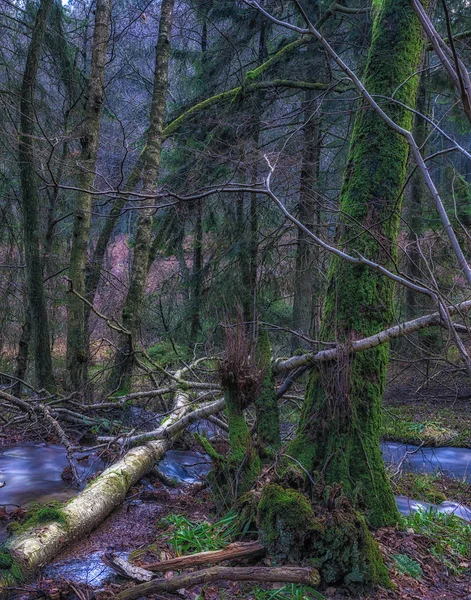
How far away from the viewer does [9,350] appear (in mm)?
11672

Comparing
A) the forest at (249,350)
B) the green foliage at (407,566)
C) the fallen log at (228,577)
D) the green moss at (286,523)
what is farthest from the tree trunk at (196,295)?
the fallen log at (228,577)

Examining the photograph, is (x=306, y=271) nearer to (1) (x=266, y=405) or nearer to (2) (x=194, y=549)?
(1) (x=266, y=405)

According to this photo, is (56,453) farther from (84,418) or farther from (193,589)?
(193,589)

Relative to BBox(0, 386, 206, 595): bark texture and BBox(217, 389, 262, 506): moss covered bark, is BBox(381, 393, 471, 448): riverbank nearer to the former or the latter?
BBox(0, 386, 206, 595): bark texture

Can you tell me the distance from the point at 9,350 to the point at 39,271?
3627mm

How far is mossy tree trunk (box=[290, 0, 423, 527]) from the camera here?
434 centimetres

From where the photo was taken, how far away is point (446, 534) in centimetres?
470

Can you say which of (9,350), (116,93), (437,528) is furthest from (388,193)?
(116,93)

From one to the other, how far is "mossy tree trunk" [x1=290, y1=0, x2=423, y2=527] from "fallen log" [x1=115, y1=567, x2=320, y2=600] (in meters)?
1.01

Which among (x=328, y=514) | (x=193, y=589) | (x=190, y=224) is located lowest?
(x=193, y=589)

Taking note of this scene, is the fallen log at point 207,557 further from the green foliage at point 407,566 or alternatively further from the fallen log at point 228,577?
the green foliage at point 407,566

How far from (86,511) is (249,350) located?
196 centimetres

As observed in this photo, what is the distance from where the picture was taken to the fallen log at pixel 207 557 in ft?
11.5

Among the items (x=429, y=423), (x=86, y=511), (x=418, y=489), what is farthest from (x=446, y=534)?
(x=429, y=423)
